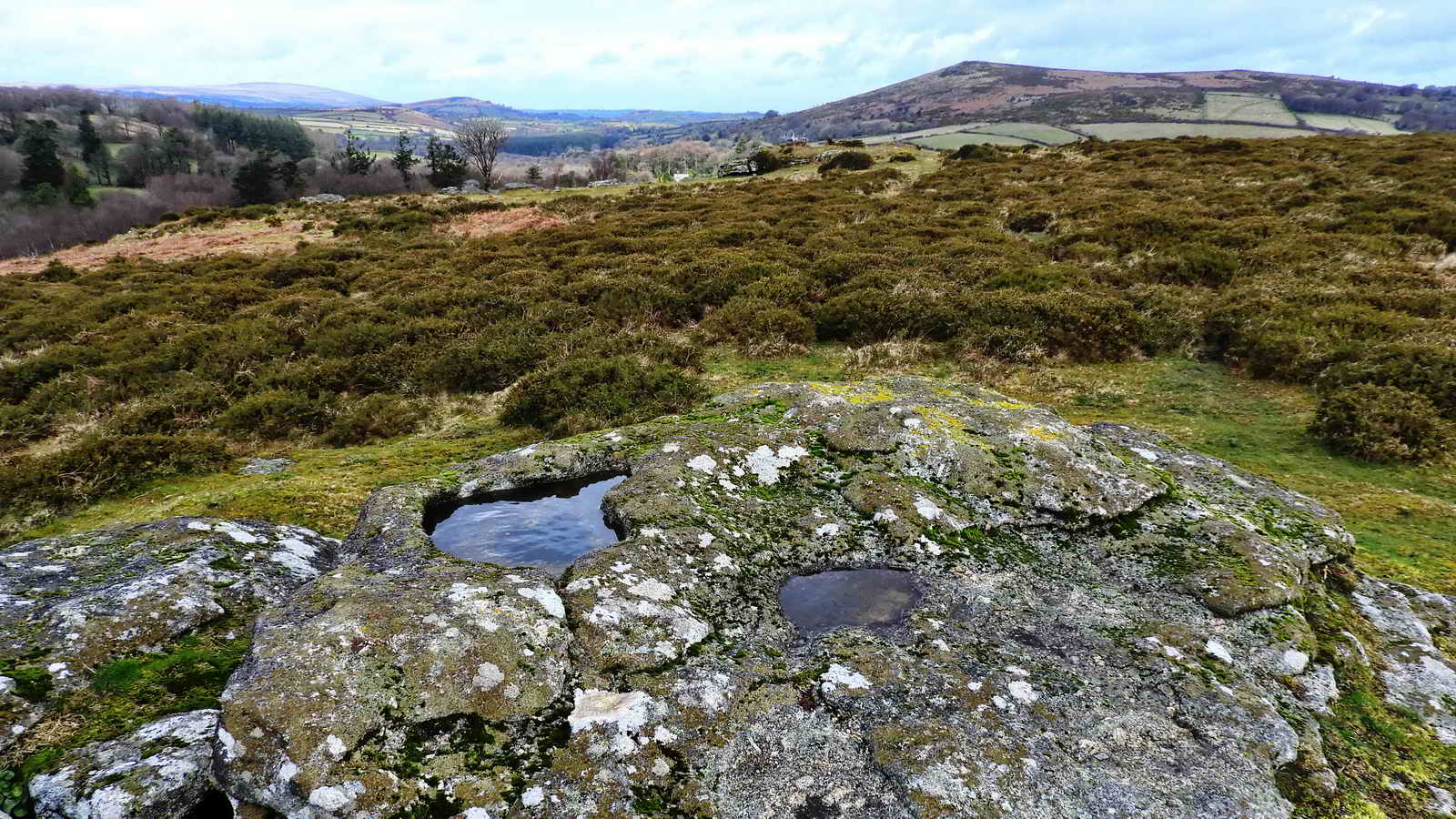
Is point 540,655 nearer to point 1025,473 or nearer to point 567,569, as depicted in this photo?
point 567,569

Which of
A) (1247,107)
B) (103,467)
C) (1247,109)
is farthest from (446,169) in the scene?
(1247,107)

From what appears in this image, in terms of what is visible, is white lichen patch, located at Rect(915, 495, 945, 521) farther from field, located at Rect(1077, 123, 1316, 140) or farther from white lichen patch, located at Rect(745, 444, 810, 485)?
field, located at Rect(1077, 123, 1316, 140)

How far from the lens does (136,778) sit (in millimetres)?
3061

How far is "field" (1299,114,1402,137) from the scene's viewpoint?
10669 cm

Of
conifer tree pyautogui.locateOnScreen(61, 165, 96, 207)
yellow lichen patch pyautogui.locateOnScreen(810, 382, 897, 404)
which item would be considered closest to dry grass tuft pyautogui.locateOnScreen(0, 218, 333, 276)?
yellow lichen patch pyautogui.locateOnScreen(810, 382, 897, 404)

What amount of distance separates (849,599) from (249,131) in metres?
176

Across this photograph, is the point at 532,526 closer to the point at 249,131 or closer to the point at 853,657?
the point at 853,657

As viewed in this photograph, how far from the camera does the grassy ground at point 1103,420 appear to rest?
21.8 ft

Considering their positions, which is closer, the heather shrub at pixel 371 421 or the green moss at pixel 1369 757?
the green moss at pixel 1369 757

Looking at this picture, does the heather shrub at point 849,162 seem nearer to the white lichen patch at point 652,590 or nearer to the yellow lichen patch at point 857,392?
the yellow lichen patch at point 857,392

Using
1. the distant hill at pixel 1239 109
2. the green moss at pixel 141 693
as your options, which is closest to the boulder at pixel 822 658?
the green moss at pixel 141 693

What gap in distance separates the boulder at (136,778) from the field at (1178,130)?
117m

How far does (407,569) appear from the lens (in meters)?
4.51

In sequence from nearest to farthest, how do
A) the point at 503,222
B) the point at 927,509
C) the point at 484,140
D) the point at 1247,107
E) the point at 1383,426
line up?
the point at 927,509, the point at 1383,426, the point at 503,222, the point at 484,140, the point at 1247,107
